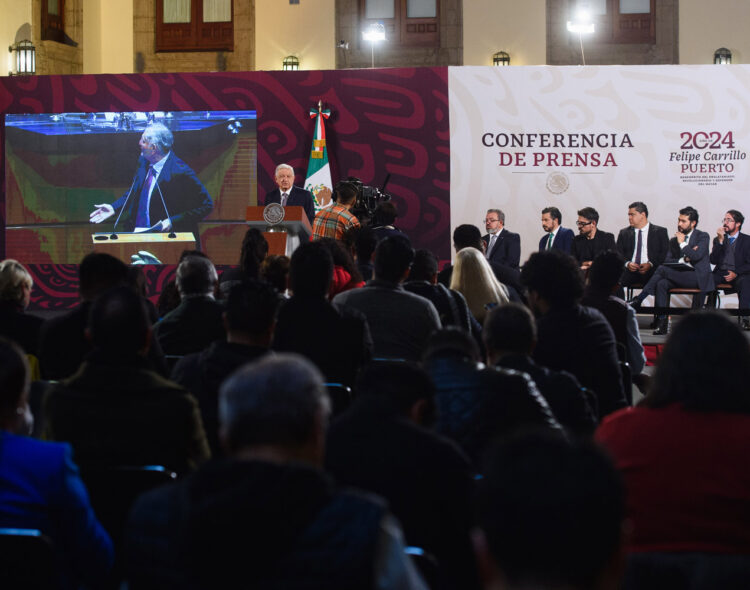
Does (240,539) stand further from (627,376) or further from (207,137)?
(207,137)

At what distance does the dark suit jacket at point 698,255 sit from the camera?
10.2 m

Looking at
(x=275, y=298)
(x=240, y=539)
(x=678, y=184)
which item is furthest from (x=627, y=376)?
(x=678, y=184)

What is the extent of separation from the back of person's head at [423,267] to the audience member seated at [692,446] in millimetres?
2684

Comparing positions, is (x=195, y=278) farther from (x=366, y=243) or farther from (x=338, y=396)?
(x=366, y=243)

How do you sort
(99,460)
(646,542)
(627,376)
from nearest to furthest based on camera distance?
A: (646,542)
(99,460)
(627,376)

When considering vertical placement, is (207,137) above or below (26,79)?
below

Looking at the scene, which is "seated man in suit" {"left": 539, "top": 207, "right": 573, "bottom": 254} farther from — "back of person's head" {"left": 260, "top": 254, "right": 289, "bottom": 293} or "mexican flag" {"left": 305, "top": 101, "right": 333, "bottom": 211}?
"back of person's head" {"left": 260, "top": 254, "right": 289, "bottom": 293}

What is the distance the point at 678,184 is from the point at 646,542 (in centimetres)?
1020

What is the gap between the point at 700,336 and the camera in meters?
1.94

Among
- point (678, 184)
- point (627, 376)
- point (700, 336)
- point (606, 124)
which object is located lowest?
point (627, 376)

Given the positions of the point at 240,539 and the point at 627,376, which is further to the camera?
the point at 627,376

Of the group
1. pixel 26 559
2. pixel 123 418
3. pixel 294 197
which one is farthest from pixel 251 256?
pixel 294 197

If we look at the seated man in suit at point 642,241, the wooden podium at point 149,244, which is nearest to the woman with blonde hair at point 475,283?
the seated man in suit at point 642,241

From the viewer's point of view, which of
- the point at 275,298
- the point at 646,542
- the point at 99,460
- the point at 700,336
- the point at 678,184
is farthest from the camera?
the point at 678,184
